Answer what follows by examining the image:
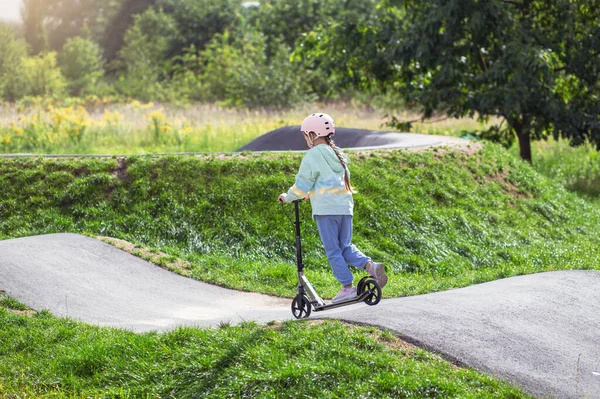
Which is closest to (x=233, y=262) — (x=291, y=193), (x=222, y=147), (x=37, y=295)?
(x=37, y=295)

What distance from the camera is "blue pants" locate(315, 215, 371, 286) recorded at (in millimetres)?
6805

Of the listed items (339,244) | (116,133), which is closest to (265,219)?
(339,244)

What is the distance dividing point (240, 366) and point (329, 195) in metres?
1.71

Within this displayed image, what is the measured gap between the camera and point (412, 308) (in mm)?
6992

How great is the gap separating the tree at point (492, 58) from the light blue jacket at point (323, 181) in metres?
12.2

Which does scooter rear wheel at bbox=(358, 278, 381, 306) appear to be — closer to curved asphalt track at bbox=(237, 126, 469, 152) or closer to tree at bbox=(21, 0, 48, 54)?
curved asphalt track at bbox=(237, 126, 469, 152)

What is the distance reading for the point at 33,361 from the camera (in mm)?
6539

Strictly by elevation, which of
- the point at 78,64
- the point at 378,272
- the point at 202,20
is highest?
the point at 202,20

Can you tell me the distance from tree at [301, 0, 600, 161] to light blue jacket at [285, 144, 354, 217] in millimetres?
12194

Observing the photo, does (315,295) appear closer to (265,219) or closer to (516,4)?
(265,219)

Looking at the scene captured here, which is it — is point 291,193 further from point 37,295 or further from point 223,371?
point 37,295

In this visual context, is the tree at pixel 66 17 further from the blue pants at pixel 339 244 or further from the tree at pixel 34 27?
the blue pants at pixel 339 244

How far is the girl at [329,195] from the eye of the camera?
674 centimetres

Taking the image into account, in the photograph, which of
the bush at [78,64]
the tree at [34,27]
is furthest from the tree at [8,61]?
the tree at [34,27]
